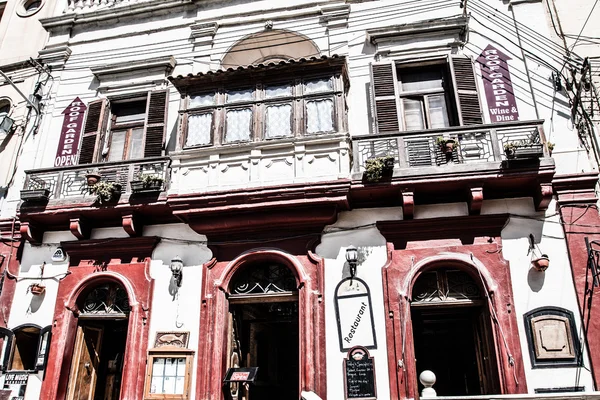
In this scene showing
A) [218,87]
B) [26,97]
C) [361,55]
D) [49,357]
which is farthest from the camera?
[26,97]

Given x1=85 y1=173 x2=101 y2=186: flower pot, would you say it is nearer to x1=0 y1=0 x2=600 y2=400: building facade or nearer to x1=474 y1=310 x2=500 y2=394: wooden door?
x1=0 y1=0 x2=600 y2=400: building facade

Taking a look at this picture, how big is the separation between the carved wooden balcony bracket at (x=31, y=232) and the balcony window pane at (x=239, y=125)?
467cm

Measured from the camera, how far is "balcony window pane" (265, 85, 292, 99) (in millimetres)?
9766

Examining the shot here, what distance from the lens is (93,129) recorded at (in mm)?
11297

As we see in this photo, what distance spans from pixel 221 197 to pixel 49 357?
4669mm

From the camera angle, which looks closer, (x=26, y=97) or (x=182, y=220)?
(x=182, y=220)

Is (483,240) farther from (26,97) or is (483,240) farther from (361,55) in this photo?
(26,97)

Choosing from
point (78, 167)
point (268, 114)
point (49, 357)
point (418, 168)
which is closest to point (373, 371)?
point (418, 168)

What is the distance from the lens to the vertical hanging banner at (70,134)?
11.1m

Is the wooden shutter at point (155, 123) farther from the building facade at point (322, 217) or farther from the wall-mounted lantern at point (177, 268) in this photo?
the wall-mounted lantern at point (177, 268)

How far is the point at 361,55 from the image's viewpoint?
35.4 ft

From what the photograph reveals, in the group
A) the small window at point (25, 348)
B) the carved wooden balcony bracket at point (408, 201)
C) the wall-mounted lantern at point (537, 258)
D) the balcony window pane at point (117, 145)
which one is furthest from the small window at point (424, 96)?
the small window at point (25, 348)

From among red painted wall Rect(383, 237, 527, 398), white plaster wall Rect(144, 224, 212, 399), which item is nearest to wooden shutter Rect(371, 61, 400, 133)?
red painted wall Rect(383, 237, 527, 398)

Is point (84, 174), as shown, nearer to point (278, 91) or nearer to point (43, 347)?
point (43, 347)
